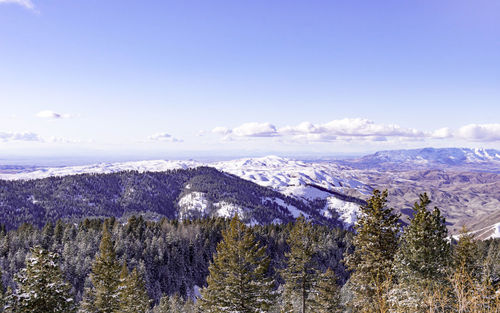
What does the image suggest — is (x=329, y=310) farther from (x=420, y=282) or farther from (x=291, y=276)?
(x=420, y=282)

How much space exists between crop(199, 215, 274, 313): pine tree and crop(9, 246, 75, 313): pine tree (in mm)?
10675

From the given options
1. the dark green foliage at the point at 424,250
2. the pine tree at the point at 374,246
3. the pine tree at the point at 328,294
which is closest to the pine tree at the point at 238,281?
the pine tree at the point at 374,246

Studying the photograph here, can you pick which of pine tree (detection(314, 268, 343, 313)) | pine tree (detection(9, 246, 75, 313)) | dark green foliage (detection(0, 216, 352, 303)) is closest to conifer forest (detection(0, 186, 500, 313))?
pine tree (detection(9, 246, 75, 313))

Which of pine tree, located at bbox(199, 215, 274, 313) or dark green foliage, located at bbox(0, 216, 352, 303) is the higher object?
pine tree, located at bbox(199, 215, 274, 313)

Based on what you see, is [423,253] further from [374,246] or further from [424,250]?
[374,246]

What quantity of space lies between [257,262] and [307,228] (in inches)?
316

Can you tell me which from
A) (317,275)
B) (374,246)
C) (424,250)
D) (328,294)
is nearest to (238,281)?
(317,275)

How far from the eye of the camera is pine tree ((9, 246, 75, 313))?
18.1 meters

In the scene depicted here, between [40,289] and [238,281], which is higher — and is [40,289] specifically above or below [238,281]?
above

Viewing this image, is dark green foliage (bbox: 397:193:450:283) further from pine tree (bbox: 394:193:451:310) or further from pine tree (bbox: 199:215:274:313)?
pine tree (bbox: 199:215:274:313)

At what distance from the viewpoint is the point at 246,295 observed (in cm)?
2492

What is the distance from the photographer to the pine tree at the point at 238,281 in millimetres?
24859

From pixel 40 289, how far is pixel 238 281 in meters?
13.6

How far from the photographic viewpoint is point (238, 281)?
2506cm
